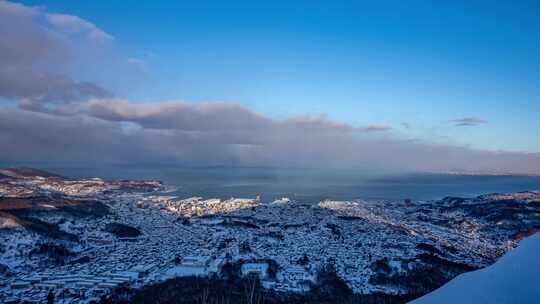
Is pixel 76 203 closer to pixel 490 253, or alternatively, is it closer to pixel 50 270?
pixel 50 270

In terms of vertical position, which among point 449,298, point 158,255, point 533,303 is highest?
point 533,303

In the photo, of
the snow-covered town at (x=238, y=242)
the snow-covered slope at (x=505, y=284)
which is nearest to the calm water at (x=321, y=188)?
the snow-covered town at (x=238, y=242)

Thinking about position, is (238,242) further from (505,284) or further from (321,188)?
(321,188)

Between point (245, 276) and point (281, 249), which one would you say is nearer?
point (245, 276)

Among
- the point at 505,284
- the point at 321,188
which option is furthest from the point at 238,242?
the point at 321,188

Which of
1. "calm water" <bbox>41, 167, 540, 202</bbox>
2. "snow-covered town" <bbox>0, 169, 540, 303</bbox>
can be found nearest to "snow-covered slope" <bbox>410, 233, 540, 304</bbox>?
"snow-covered town" <bbox>0, 169, 540, 303</bbox>

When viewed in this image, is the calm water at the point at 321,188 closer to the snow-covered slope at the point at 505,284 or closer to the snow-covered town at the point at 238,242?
the snow-covered town at the point at 238,242

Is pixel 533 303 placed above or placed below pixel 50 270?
above

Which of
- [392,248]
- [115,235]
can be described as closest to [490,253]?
[392,248]
